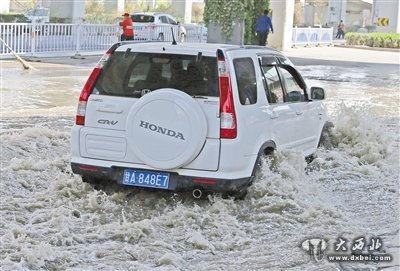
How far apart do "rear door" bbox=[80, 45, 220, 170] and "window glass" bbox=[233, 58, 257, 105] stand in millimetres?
278

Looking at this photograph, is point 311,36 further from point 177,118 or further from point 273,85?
point 177,118

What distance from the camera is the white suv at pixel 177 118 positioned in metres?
6.61

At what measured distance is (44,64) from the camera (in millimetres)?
21969

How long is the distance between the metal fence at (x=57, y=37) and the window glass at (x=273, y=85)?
12.0 m

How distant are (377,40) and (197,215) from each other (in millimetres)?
41558

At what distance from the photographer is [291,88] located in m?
8.26

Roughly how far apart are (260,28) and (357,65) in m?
6.22

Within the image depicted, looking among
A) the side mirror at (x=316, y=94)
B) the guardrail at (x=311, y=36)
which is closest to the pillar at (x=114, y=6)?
the guardrail at (x=311, y=36)

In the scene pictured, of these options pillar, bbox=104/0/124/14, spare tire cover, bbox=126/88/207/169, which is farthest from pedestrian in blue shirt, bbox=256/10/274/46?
pillar, bbox=104/0/124/14

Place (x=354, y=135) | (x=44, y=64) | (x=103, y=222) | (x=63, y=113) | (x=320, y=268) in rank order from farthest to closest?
(x=44, y=64), (x=63, y=113), (x=354, y=135), (x=103, y=222), (x=320, y=268)

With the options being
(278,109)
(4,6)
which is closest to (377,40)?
(4,6)

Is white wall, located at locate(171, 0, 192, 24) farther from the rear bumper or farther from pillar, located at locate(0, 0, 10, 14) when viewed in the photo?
the rear bumper

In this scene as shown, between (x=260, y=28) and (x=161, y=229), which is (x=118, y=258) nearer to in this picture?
(x=161, y=229)

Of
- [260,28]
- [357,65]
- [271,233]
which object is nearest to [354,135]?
[271,233]
